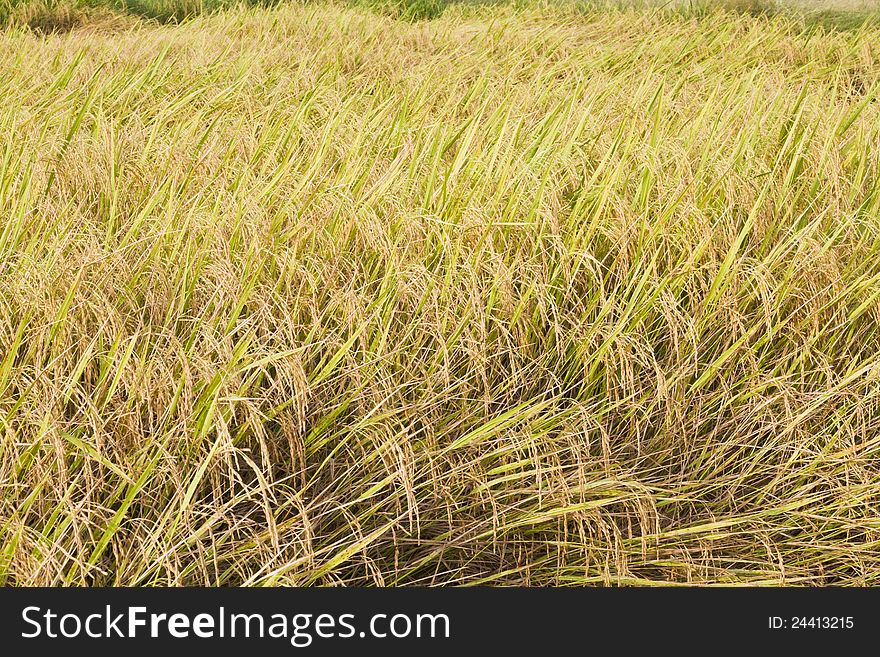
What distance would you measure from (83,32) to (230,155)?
10.1ft

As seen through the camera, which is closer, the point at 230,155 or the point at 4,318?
the point at 4,318

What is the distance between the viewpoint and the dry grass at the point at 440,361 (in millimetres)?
1372

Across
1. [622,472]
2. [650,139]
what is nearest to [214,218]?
[622,472]

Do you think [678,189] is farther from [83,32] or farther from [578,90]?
[83,32]

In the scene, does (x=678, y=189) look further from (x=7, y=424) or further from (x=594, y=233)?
(x=7, y=424)

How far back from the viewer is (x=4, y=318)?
1580 mm

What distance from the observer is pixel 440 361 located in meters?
1.66

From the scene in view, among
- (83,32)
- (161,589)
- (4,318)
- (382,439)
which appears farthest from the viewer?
(83,32)

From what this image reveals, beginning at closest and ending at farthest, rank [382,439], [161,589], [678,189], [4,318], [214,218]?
[161,589] < [382,439] < [4,318] < [214,218] < [678,189]

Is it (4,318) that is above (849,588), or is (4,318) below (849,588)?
above

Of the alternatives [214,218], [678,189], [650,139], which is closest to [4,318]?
[214,218]

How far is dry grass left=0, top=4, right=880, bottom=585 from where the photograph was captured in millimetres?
1372

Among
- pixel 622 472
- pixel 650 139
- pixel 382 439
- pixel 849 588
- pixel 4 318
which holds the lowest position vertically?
pixel 849 588

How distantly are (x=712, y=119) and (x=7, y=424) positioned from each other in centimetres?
238
